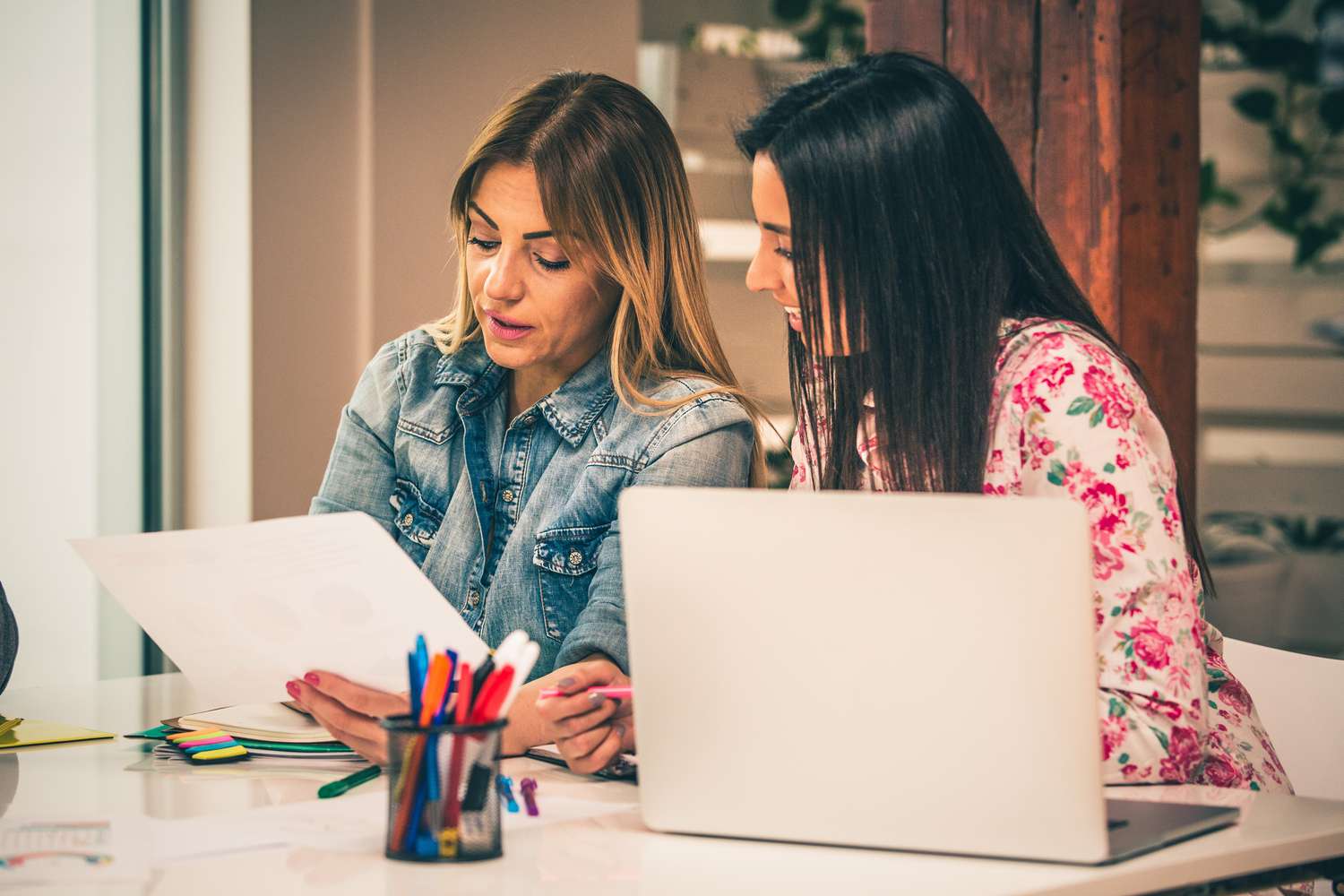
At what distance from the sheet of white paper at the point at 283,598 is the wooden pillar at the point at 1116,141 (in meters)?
1.10

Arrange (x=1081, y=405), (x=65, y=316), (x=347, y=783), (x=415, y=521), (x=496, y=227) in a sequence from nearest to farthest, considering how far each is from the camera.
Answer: (x=347, y=783), (x=1081, y=405), (x=496, y=227), (x=415, y=521), (x=65, y=316)

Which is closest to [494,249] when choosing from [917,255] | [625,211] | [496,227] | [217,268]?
[496,227]

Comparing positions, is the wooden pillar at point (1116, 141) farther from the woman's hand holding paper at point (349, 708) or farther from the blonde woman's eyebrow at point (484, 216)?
the woman's hand holding paper at point (349, 708)

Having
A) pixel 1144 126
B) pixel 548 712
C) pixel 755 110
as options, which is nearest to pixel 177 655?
pixel 548 712

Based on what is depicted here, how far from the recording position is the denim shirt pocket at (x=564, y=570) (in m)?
1.47

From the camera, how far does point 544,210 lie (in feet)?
4.78

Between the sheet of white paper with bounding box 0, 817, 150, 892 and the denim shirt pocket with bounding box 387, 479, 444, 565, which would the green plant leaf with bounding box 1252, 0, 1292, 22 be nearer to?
the denim shirt pocket with bounding box 387, 479, 444, 565

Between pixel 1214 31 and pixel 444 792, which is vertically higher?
pixel 1214 31

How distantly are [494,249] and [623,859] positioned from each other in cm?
83

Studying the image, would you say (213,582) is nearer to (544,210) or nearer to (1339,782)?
(544,210)

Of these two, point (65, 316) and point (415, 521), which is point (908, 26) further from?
point (65, 316)

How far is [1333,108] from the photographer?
3.71 metres

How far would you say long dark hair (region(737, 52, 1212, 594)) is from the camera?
1.18 m

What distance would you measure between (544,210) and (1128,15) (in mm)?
829
